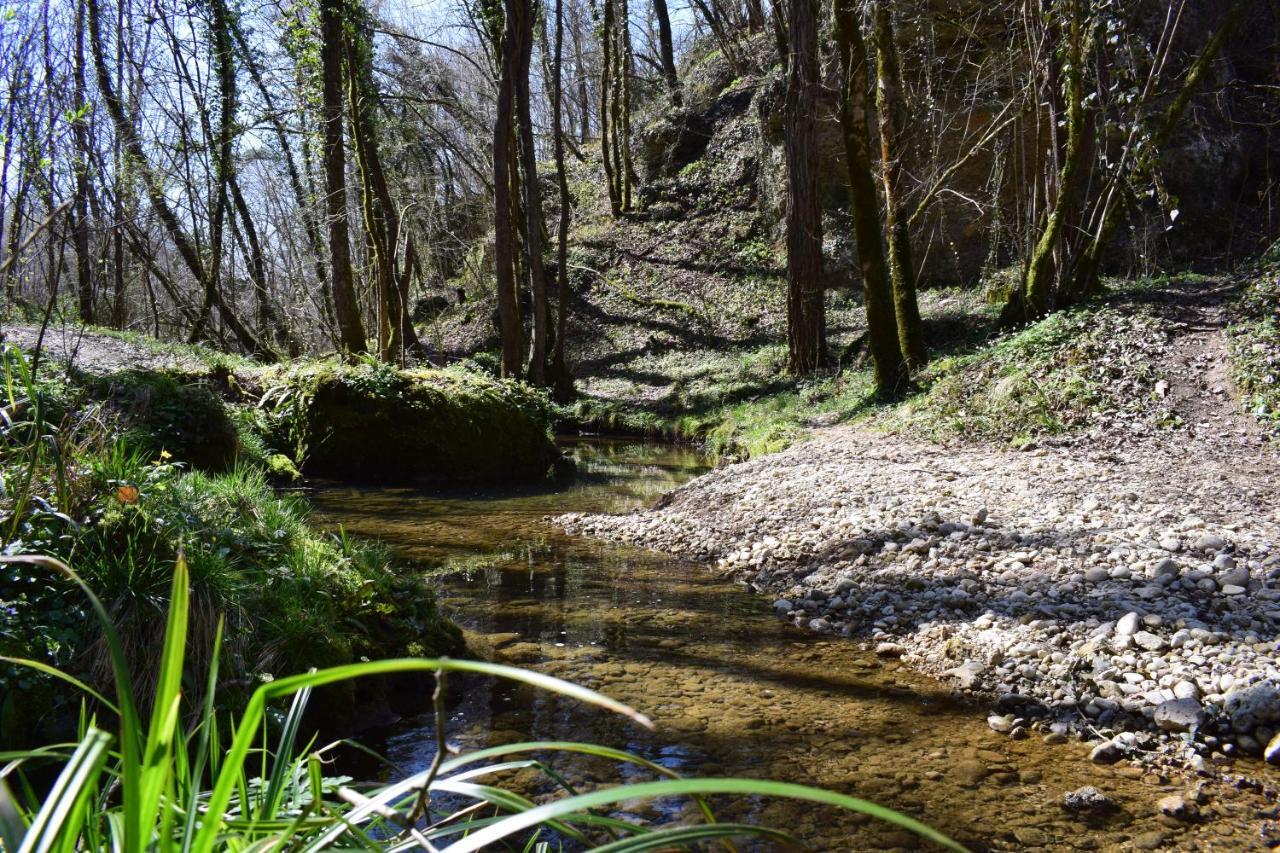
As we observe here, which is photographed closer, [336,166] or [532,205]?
[336,166]

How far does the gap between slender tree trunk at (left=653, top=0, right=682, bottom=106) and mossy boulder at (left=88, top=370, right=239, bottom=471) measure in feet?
74.0

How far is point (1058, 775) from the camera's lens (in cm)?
340

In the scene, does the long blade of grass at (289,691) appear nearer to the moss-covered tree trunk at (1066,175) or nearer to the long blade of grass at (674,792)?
the long blade of grass at (674,792)

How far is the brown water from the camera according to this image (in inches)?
120

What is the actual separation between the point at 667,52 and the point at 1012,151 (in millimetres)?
17019

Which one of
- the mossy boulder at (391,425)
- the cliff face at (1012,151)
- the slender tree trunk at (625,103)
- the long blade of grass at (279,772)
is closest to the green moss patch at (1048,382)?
the cliff face at (1012,151)

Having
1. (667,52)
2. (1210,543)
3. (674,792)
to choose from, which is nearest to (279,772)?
(674,792)

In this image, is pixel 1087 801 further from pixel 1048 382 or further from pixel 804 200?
pixel 804 200

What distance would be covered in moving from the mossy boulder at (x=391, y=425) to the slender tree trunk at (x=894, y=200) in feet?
18.2

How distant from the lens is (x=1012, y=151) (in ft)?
48.9

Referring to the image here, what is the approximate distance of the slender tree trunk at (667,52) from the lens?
27.7 metres

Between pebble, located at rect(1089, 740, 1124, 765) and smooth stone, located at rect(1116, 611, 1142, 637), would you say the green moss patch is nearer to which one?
smooth stone, located at rect(1116, 611, 1142, 637)

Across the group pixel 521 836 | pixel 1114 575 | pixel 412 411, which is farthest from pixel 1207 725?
pixel 412 411

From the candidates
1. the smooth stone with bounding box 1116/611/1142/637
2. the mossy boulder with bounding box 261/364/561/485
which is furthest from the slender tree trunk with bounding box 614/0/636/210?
the smooth stone with bounding box 1116/611/1142/637
